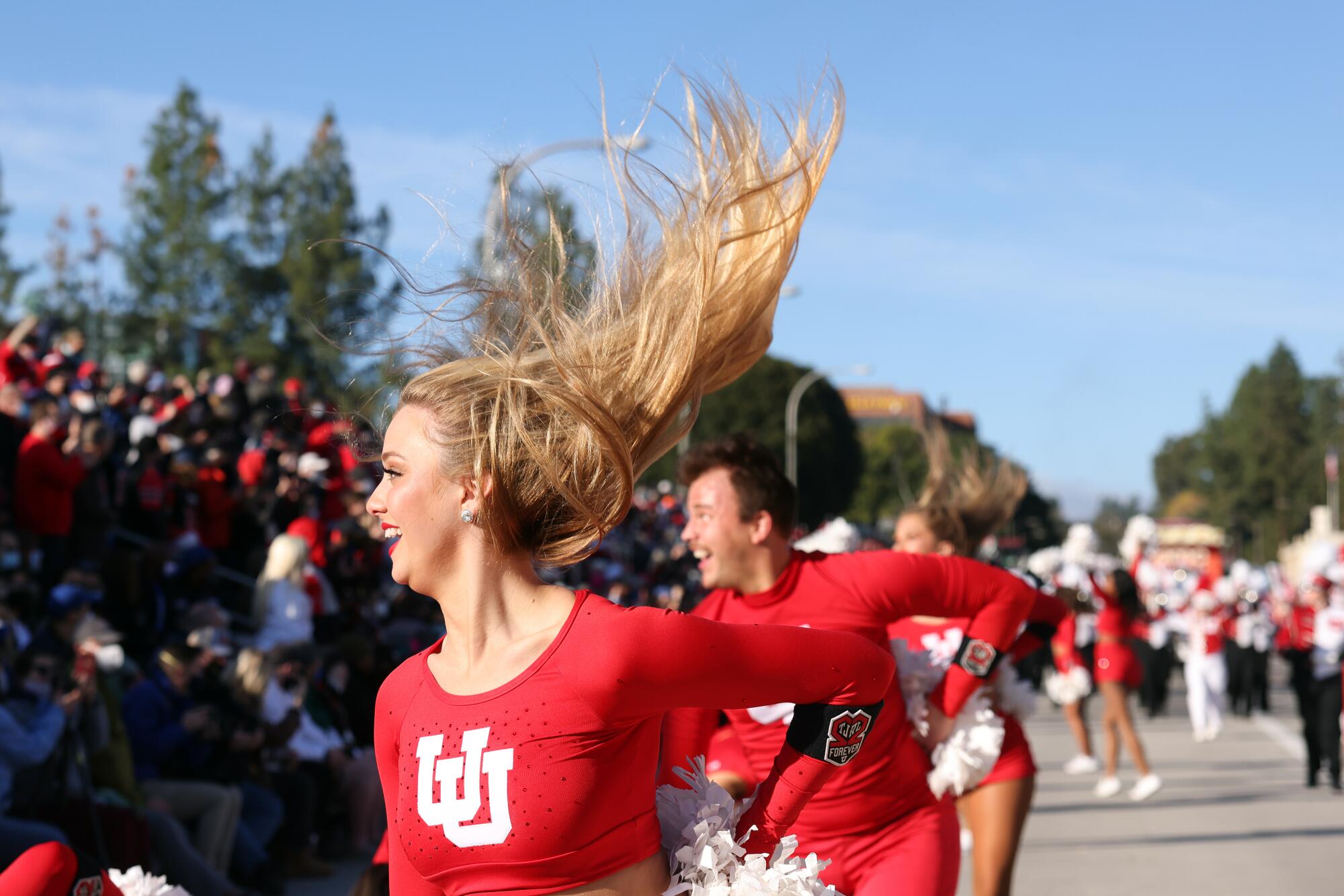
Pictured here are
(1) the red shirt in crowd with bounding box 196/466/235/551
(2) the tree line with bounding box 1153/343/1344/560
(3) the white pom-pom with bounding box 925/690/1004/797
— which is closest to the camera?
(3) the white pom-pom with bounding box 925/690/1004/797

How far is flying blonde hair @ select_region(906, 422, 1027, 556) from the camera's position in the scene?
6012mm

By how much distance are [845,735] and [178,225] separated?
51.4m

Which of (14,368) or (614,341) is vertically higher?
(14,368)

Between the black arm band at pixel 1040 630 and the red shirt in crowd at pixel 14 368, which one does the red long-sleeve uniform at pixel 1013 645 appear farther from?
the red shirt in crowd at pixel 14 368

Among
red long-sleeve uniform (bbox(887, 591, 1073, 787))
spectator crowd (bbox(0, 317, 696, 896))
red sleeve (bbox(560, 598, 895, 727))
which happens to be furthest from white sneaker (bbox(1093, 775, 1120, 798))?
red sleeve (bbox(560, 598, 895, 727))

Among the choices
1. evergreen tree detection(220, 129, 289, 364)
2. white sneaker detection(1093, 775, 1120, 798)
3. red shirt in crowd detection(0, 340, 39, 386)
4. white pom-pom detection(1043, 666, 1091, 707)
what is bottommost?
white sneaker detection(1093, 775, 1120, 798)

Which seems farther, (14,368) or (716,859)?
(14,368)

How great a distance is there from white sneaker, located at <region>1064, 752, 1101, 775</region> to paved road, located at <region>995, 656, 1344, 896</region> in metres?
0.12

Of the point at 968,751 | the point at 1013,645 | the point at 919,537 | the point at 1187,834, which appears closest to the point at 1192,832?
the point at 1187,834

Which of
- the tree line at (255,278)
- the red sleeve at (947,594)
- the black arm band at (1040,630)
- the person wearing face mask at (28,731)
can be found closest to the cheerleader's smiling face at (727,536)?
the red sleeve at (947,594)

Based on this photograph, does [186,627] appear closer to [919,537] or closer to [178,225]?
[919,537]

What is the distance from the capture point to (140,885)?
277cm

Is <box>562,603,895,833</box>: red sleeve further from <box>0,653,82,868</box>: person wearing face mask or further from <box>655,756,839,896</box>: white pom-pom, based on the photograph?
<box>0,653,82,868</box>: person wearing face mask

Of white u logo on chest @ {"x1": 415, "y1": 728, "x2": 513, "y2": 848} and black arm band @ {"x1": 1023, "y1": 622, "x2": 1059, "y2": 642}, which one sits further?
black arm band @ {"x1": 1023, "y1": 622, "x2": 1059, "y2": 642}
